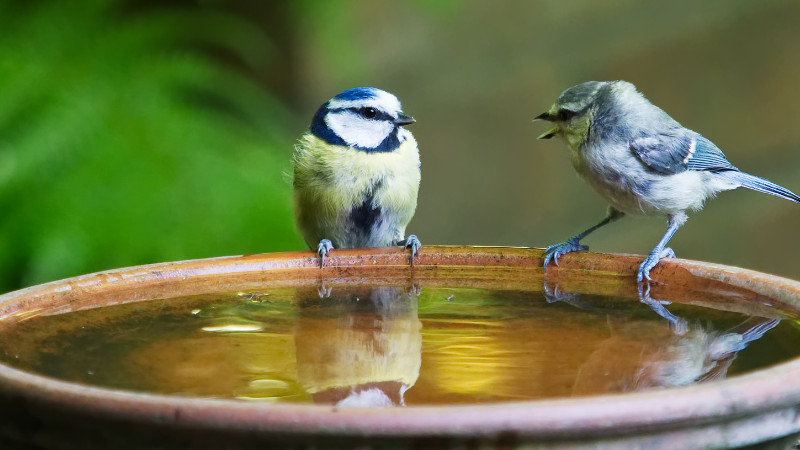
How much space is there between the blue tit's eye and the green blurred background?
38 cm

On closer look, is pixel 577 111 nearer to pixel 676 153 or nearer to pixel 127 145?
pixel 676 153

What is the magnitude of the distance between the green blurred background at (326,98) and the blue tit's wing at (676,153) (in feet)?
3.51

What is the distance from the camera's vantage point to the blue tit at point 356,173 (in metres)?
2.54

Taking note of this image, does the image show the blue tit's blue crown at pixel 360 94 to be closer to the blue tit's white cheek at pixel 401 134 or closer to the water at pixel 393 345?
the blue tit's white cheek at pixel 401 134

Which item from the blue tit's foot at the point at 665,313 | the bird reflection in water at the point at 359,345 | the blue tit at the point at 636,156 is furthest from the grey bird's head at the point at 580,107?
the bird reflection in water at the point at 359,345

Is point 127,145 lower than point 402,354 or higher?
higher

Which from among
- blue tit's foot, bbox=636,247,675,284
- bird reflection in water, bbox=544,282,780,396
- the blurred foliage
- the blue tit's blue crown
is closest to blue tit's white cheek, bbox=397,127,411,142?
the blue tit's blue crown

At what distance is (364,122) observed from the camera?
8.68 ft

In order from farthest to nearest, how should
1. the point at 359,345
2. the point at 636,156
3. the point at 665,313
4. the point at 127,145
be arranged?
the point at 127,145 → the point at 636,156 → the point at 665,313 → the point at 359,345

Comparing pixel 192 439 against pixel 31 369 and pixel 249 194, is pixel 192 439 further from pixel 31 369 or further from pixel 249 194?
pixel 249 194

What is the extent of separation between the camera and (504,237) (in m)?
4.72

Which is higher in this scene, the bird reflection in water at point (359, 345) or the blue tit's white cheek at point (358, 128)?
the blue tit's white cheek at point (358, 128)

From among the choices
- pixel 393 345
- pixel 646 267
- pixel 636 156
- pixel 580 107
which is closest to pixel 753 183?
pixel 636 156

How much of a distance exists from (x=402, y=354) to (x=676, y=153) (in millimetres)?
1393
